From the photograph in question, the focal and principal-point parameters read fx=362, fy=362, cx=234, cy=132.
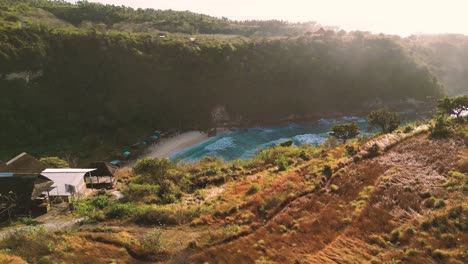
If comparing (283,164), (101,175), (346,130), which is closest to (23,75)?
(101,175)

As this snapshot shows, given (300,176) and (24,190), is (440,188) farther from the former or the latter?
(24,190)

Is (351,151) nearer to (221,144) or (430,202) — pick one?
(430,202)

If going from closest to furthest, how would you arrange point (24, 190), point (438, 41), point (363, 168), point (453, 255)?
point (453, 255)
point (363, 168)
point (24, 190)
point (438, 41)

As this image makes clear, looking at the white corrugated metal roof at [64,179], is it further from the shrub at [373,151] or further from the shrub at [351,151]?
the shrub at [373,151]

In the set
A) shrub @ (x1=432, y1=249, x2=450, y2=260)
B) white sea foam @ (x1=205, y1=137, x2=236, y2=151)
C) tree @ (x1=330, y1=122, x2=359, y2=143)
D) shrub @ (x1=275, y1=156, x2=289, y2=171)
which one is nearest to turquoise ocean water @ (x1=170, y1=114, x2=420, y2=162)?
white sea foam @ (x1=205, y1=137, x2=236, y2=151)

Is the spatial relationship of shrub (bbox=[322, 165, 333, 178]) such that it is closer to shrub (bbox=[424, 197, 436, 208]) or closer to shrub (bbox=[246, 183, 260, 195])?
shrub (bbox=[246, 183, 260, 195])

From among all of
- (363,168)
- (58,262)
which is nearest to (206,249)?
(58,262)
